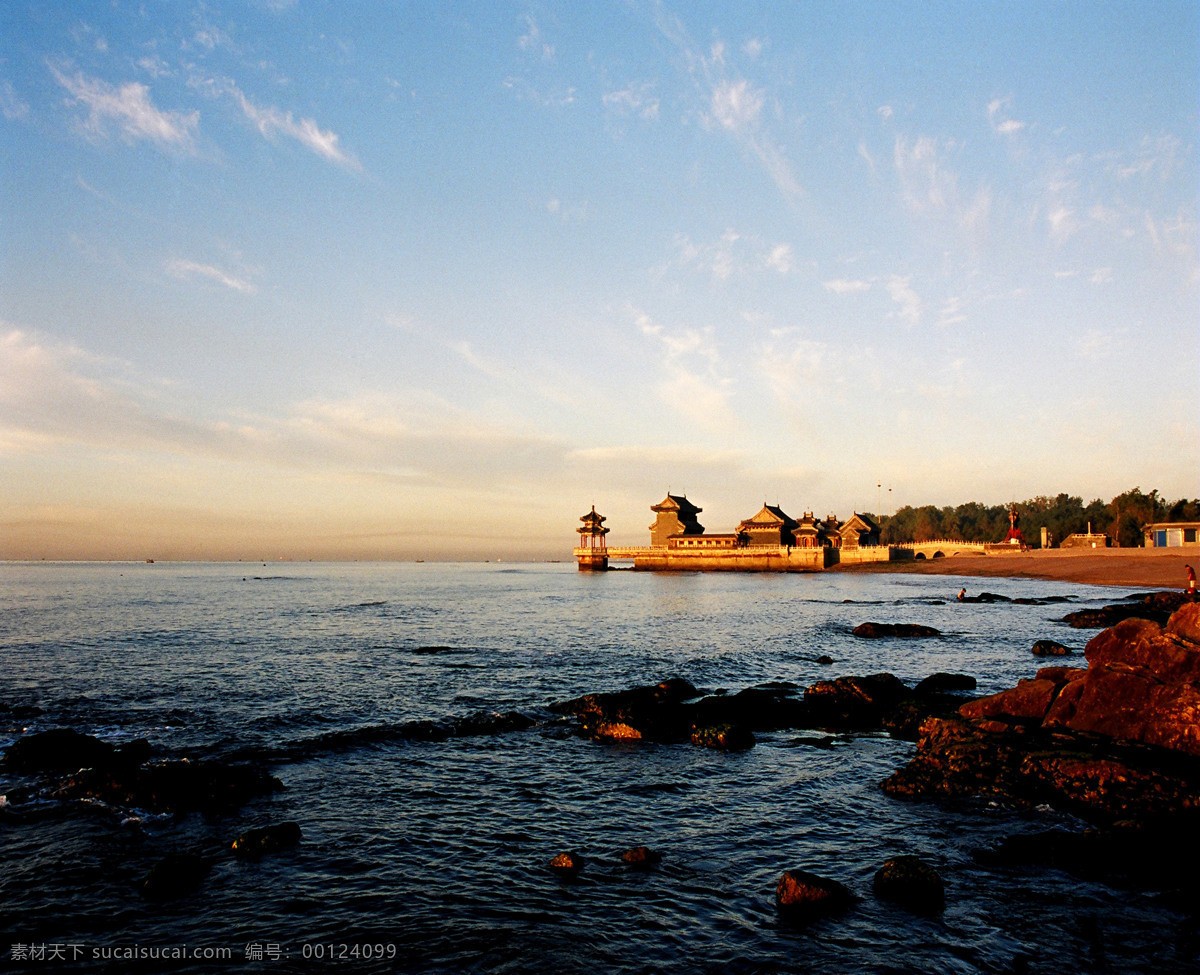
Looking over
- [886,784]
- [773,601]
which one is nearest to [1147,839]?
[886,784]

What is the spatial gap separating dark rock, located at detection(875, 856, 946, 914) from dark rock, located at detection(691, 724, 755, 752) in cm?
789

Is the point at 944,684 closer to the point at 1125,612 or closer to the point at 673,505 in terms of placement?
the point at 1125,612

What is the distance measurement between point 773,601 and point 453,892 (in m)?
59.9

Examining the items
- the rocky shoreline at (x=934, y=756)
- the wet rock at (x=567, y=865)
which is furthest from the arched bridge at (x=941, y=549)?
the wet rock at (x=567, y=865)

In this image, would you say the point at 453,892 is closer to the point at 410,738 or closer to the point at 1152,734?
the point at 410,738

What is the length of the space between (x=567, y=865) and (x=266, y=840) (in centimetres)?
530

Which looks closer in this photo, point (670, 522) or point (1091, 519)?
point (670, 522)

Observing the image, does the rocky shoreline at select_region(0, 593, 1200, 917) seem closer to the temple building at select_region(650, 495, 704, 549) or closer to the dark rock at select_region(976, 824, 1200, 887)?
the dark rock at select_region(976, 824, 1200, 887)

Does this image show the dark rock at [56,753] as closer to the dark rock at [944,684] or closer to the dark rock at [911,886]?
the dark rock at [911,886]

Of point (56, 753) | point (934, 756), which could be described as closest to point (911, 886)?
point (934, 756)

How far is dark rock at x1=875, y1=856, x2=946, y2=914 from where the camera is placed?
32.0ft

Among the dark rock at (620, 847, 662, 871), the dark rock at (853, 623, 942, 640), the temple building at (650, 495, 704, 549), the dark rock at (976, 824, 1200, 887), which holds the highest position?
the temple building at (650, 495, 704, 549)

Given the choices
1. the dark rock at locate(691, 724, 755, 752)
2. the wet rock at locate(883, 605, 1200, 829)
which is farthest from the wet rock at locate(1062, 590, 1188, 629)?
the dark rock at locate(691, 724, 755, 752)

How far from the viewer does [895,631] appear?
41406 mm
